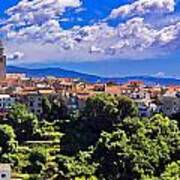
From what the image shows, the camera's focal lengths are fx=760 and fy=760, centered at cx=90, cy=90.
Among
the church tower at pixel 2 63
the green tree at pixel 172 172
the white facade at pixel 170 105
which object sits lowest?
the green tree at pixel 172 172

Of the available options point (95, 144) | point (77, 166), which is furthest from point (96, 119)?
point (77, 166)

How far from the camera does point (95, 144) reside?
3069 cm

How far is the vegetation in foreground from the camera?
26953mm

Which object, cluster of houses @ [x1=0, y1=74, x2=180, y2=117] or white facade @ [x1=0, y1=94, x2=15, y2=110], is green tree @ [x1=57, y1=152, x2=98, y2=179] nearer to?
cluster of houses @ [x1=0, y1=74, x2=180, y2=117]

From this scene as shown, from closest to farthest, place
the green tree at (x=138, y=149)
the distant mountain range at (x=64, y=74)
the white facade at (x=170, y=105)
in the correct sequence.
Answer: the green tree at (x=138, y=149), the white facade at (x=170, y=105), the distant mountain range at (x=64, y=74)

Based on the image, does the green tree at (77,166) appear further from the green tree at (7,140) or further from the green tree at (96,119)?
the green tree at (96,119)

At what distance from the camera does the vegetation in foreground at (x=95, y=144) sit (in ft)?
88.4

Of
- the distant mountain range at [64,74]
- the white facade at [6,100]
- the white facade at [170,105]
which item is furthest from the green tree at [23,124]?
the distant mountain range at [64,74]

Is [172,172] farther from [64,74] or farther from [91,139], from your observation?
[64,74]

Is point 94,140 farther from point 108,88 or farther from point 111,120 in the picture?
point 108,88

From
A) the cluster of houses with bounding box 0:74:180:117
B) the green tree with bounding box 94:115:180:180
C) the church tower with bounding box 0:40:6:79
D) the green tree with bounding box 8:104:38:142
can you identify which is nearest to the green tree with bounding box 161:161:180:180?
the green tree with bounding box 94:115:180:180

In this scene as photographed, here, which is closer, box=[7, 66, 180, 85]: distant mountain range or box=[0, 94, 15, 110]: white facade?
box=[0, 94, 15, 110]: white facade

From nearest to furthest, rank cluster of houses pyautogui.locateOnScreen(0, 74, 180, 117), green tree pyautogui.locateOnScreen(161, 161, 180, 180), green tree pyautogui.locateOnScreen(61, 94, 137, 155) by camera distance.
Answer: green tree pyautogui.locateOnScreen(161, 161, 180, 180)
green tree pyautogui.locateOnScreen(61, 94, 137, 155)
cluster of houses pyautogui.locateOnScreen(0, 74, 180, 117)

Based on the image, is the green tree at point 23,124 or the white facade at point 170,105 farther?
the white facade at point 170,105
